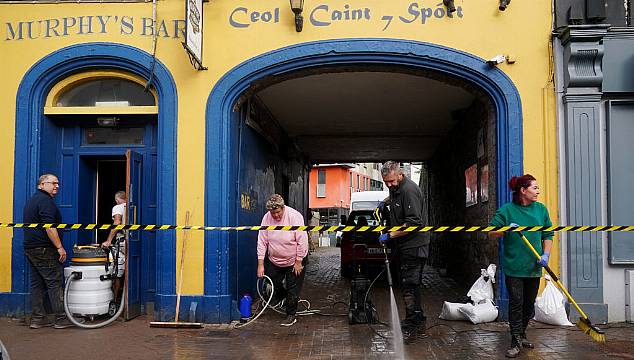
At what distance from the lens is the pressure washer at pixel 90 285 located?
7586mm

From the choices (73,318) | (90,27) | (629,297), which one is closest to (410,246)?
(629,297)

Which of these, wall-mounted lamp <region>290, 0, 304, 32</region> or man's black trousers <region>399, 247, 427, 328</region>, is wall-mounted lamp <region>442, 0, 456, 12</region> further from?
man's black trousers <region>399, 247, 427, 328</region>

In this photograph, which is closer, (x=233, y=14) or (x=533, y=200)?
(x=533, y=200)

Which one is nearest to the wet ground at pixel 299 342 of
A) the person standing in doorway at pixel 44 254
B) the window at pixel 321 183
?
the person standing in doorway at pixel 44 254

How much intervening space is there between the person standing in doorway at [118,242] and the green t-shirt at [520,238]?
4.66 metres

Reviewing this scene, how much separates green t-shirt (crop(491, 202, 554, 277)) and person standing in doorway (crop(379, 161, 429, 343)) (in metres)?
0.87

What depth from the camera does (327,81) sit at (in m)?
10.0

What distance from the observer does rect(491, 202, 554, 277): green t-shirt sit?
19.6 feet

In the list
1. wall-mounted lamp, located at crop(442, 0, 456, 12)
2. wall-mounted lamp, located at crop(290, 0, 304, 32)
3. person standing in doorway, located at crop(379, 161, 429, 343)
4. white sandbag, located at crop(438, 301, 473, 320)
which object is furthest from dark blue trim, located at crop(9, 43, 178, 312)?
wall-mounted lamp, located at crop(442, 0, 456, 12)

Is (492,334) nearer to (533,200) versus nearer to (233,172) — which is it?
(533,200)

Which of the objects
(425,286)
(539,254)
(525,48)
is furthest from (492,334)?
(425,286)

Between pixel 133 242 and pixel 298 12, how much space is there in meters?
3.78

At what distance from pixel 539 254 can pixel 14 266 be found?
6513 millimetres

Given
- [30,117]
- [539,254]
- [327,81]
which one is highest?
[327,81]
